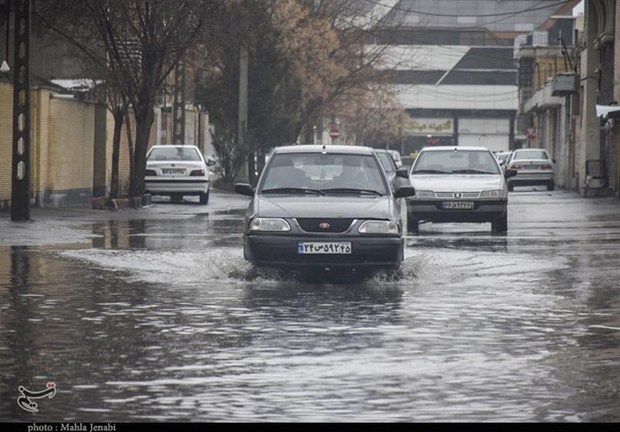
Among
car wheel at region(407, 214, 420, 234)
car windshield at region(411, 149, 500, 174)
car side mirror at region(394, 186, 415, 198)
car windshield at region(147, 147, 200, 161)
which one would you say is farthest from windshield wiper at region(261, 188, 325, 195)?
car windshield at region(147, 147, 200, 161)

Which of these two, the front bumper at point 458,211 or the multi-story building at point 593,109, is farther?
the multi-story building at point 593,109

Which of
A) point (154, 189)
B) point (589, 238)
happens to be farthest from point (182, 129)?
point (589, 238)

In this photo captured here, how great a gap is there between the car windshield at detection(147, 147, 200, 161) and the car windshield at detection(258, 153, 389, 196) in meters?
24.5

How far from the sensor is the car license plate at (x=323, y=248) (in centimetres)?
1711

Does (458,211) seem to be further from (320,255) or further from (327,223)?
(320,255)

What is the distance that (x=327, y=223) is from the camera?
56.5 ft

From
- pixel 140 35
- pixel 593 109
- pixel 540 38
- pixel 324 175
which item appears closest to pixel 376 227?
pixel 324 175

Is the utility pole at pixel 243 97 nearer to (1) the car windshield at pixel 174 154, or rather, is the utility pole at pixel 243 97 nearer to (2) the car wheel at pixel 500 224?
(1) the car windshield at pixel 174 154

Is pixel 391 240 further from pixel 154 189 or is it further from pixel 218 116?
pixel 218 116

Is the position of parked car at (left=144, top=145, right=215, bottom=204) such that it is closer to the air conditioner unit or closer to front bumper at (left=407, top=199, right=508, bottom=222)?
front bumper at (left=407, top=199, right=508, bottom=222)

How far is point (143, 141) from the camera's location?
39594mm

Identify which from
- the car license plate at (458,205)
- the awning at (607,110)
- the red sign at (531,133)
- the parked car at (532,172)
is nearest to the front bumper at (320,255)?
the car license plate at (458,205)

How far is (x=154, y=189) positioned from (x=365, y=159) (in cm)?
2391

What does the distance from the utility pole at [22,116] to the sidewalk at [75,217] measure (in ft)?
1.21
